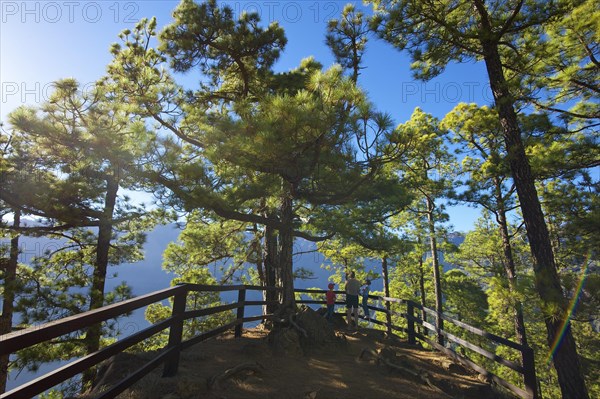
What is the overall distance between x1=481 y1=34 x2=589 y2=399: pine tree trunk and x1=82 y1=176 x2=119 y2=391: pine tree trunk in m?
10.3

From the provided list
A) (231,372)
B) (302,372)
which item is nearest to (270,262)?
(302,372)

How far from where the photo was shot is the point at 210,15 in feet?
33.0

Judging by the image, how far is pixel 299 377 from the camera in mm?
5812

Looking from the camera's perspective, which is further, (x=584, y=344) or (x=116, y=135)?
(x=584, y=344)

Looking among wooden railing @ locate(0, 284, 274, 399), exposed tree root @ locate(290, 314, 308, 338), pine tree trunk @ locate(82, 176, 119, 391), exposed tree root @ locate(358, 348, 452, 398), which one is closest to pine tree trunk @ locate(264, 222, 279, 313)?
exposed tree root @ locate(290, 314, 308, 338)

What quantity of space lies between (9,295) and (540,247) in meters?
14.6

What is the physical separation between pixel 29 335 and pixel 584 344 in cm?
3218

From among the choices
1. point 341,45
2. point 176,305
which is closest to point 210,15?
point 341,45

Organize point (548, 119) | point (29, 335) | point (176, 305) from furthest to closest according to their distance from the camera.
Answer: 1. point (548, 119)
2. point (176, 305)
3. point (29, 335)

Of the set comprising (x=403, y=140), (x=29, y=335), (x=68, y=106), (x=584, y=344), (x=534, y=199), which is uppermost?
(x=68, y=106)

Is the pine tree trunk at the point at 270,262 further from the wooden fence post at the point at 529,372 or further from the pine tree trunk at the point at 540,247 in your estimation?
the wooden fence post at the point at 529,372

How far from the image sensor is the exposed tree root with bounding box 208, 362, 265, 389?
15.3ft

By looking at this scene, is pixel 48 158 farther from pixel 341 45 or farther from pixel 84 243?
pixel 341 45

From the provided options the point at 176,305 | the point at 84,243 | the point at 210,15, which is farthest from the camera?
the point at 84,243
